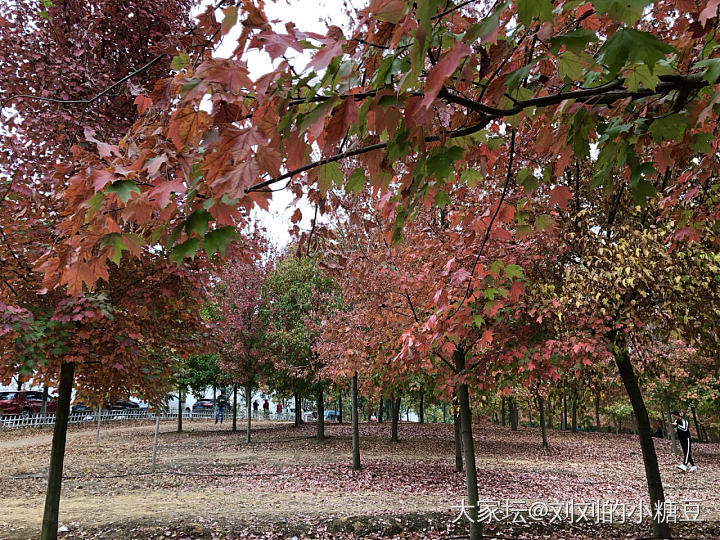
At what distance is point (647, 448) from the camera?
21.3 feet

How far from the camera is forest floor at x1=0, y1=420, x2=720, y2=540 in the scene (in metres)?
7.29

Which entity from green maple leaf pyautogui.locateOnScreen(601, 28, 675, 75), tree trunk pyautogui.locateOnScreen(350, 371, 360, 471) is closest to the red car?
tree trunk pyautogui.locateOnScreen(350, 371, 360, 471)

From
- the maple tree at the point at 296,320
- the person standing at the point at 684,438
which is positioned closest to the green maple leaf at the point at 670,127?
the maple tree at the point at 296,320

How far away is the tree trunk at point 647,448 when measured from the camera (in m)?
6.20

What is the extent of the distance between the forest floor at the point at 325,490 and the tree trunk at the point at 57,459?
0.86 metres

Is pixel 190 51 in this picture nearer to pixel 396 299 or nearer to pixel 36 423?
pixel 396 299

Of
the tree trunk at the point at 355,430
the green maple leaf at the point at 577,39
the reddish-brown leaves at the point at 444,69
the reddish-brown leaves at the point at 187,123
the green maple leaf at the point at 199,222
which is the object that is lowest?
the tree trunk at the point at 355,430

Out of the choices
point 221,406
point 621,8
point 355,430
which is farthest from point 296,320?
point 621,8

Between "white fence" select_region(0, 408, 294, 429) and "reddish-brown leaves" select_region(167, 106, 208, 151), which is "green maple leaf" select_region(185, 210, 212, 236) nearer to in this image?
"reddish-brown leaves" select_region(167, 106, 208, 151)

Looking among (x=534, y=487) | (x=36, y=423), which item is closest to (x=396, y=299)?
(x=534, y=487)

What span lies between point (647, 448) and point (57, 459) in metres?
8.41

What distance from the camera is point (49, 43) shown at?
542 cm

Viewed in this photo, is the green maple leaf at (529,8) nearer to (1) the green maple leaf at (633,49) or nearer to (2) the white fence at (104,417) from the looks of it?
(1) the green maple leaf at (633,49)

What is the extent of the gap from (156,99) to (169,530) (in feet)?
22.5
